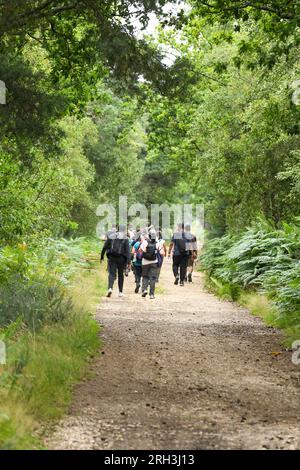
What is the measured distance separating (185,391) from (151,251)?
38.9 ft

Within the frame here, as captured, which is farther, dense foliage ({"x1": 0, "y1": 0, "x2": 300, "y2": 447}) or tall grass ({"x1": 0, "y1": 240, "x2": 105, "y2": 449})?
dense foliage ({"x1": 0, "y1": 0, "x2": 300, "y2": 447})

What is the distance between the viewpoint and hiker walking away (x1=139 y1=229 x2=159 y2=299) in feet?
65.7

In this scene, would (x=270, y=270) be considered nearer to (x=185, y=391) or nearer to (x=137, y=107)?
(x=137, y=107)

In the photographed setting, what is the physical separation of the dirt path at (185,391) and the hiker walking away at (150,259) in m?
5.52

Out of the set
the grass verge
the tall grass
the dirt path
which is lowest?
the grass verge

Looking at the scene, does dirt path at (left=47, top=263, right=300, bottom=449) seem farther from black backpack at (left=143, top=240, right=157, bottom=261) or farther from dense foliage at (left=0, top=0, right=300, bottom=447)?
black backpack at (left=143, top=240, right=157, bottom=261)

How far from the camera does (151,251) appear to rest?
20188 millimetres

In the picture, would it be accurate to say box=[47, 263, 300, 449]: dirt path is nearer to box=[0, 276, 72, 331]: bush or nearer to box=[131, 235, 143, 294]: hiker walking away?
box=[0, 276, 72, 331]: bush

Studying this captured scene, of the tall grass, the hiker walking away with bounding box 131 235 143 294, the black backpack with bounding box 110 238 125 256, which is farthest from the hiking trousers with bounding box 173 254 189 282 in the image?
the tall grass

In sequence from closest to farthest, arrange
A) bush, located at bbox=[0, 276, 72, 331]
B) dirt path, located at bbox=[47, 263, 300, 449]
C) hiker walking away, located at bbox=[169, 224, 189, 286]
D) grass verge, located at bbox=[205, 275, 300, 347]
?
dirt path, located at bbox=[47, 263, 300, 449] < bush, located at bbox=[0, 276, 72, 331] < grass verge, located at bbox=[205, 275, 300, 347] < hiker walking away, located at bbox=[169, 224, 189, 286]

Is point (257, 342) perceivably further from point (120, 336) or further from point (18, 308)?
point (18, 308)

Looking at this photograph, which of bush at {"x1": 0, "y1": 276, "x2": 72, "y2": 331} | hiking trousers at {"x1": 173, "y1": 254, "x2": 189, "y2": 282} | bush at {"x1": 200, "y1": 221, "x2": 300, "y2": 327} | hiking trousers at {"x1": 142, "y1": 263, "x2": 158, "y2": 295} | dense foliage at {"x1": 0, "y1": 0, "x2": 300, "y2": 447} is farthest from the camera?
hiking trousers at {"x1": 173, "y1": 254, "x2": 189, "y2": 282}

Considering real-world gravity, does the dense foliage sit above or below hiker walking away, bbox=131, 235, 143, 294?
above
